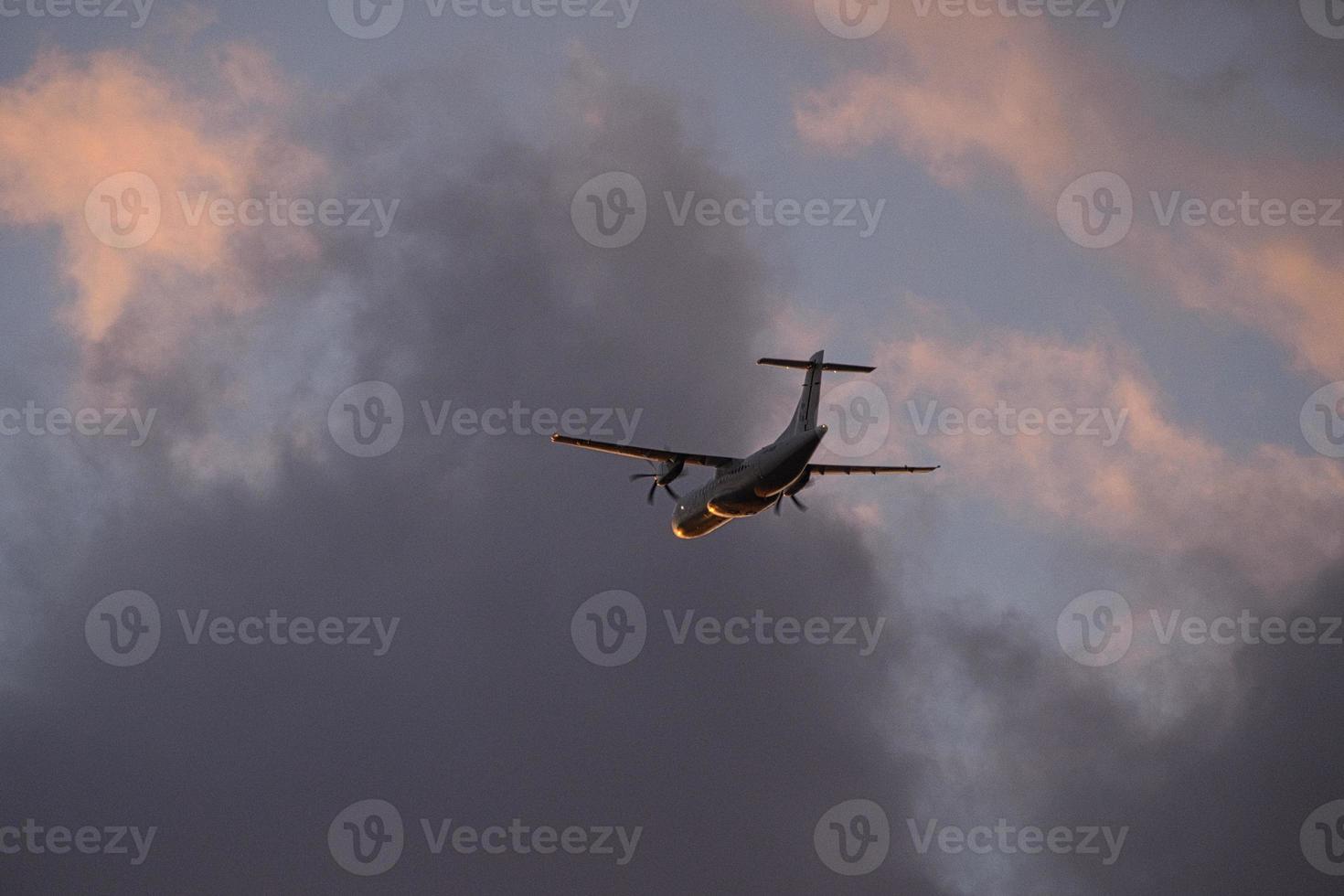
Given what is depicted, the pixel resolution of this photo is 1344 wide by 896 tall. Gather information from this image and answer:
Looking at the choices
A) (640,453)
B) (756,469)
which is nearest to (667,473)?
(640,453)

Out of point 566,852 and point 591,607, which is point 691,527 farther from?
point 566,852

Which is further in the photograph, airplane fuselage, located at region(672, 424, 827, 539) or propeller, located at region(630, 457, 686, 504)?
propeller, located at region(630, 457, 686, 504)

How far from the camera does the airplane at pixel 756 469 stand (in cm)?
6688

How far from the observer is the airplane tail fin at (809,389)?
69.4 metres

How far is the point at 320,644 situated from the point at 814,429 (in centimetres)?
14662

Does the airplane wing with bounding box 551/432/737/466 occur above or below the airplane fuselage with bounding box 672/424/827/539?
above

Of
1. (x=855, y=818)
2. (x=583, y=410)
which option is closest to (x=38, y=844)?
(x=855, y=818)

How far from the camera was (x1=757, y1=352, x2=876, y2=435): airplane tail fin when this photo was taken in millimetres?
69438

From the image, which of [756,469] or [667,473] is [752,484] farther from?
[667,473]

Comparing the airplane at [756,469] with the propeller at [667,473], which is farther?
the propeller at [667,473]

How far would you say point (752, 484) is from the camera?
6881cm

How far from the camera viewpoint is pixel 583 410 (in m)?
84.8

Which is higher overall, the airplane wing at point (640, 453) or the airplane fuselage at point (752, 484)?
the airplane wing at point (640, 453)

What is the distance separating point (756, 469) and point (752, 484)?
2.99 feet
